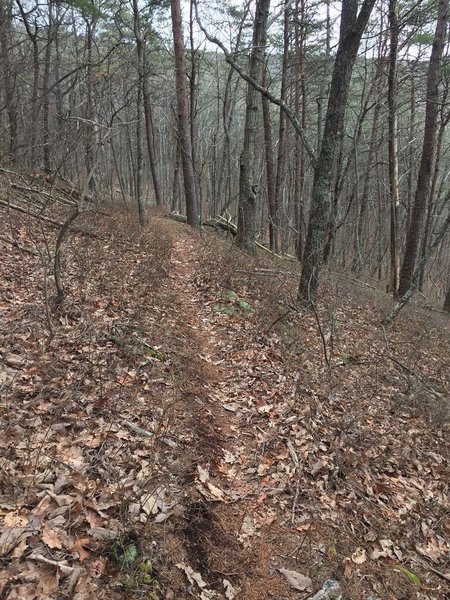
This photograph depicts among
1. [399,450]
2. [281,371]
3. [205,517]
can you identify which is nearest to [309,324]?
[281,371]

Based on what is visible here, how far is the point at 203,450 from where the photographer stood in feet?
13.2

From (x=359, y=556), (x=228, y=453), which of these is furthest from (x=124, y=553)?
(x=359, y=556)

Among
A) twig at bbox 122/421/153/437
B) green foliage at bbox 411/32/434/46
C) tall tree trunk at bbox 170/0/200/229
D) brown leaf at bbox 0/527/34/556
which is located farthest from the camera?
tall tree trunk at bbox 170/0/200/229

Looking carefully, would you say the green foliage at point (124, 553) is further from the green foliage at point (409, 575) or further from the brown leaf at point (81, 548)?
the green foliage at point (409, 575)

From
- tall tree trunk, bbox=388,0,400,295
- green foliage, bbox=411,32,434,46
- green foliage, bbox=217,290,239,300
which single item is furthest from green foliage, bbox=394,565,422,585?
green foliage, bbox=411,32,434,46

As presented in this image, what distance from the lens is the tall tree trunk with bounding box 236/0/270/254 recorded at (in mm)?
8828

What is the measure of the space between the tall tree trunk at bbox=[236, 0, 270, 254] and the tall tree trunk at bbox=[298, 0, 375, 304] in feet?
9.45

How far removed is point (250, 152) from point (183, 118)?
4.84 meters

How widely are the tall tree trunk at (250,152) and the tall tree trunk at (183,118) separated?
377 centimetres

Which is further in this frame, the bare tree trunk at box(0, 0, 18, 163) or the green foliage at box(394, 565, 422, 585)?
the bare tree trunk at box(0, 0, 18, 163)

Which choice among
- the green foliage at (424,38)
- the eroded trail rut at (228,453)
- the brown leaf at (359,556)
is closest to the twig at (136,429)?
the eroded trail rut at (228,453)

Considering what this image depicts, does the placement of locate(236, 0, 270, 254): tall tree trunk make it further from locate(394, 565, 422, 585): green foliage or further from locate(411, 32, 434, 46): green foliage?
locate(394, 565, 422, 585): green foliage

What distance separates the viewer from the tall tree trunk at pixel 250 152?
8.83 meters

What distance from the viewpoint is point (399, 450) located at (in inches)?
188
